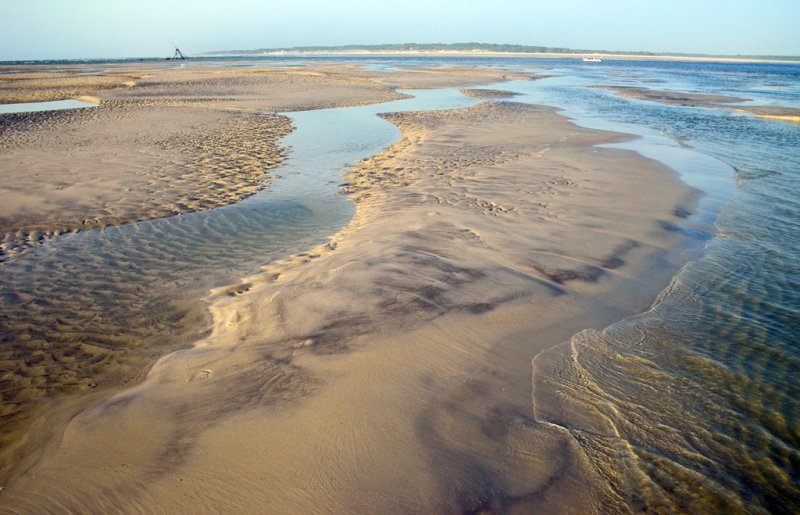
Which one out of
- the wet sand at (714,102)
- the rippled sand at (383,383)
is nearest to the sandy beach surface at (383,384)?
the rippled sand at (383,383)

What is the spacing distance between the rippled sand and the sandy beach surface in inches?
0.6

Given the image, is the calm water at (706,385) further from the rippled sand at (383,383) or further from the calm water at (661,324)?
the rippled sand at (383,383)

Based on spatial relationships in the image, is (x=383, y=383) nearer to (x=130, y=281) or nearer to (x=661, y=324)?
(x=661, y=324)

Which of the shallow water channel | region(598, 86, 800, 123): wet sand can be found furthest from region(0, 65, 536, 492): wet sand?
region(598, 86, 800, 123): wet sand

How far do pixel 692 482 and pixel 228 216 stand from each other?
Result: 752 centimetres

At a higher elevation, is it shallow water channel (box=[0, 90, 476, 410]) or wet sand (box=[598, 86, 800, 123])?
wet sand (box=[598, 86, 800, 123])

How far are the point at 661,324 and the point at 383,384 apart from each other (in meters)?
3.00

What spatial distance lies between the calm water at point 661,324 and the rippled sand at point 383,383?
0.34m

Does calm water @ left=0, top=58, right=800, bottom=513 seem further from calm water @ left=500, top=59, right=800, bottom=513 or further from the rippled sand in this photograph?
the rippled sand

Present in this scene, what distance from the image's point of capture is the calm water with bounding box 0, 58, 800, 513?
3.03 metres

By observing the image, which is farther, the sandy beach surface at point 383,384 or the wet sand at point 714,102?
the wet sand at point 714,102

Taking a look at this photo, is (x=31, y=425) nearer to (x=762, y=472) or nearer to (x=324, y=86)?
(x=762, y=472)

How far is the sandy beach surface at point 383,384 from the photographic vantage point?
2.79 m

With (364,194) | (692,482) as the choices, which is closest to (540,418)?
(692,482)
